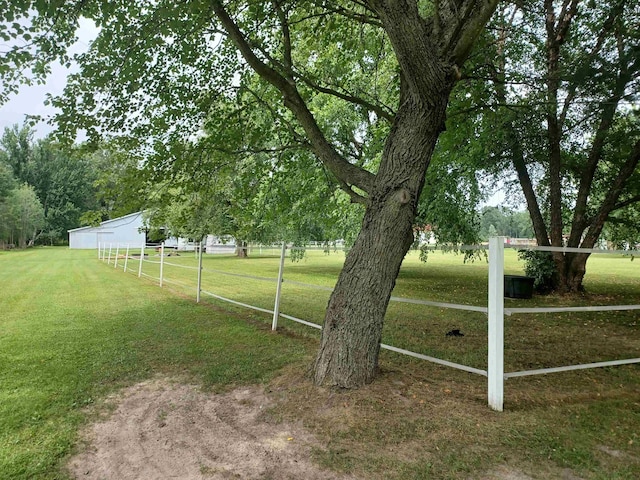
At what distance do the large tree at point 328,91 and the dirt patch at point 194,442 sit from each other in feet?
2.46

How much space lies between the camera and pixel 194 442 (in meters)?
2.76

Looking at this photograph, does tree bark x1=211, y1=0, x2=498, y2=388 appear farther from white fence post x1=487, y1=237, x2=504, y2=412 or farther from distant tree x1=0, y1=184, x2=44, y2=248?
distant tree x1=0, y1=184, x2=44, y2=248

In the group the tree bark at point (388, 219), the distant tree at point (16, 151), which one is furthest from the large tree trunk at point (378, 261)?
the distant tree at point (16, 151)

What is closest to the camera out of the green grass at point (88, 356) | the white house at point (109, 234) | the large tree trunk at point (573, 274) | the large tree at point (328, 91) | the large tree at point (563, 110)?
the green grass at point (88, 356)

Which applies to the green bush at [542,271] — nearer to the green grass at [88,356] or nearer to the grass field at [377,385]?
the grass field at [377,385]

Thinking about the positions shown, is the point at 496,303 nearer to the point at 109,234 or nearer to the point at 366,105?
the point at 366,105

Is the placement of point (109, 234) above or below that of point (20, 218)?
below

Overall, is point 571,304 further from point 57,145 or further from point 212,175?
point 57,145

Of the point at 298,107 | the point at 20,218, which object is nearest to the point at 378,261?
the point at 298,107

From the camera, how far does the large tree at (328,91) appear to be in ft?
10.8

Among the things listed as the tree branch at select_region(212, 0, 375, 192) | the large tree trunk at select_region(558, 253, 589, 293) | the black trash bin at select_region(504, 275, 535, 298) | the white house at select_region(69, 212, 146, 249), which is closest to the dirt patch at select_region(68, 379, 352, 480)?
the tree branch at select_region(212, 0, 375, 192)

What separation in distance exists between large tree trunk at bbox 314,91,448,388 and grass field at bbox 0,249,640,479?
0.82ft

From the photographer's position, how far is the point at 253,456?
2574mm

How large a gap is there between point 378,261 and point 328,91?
2129 mm
